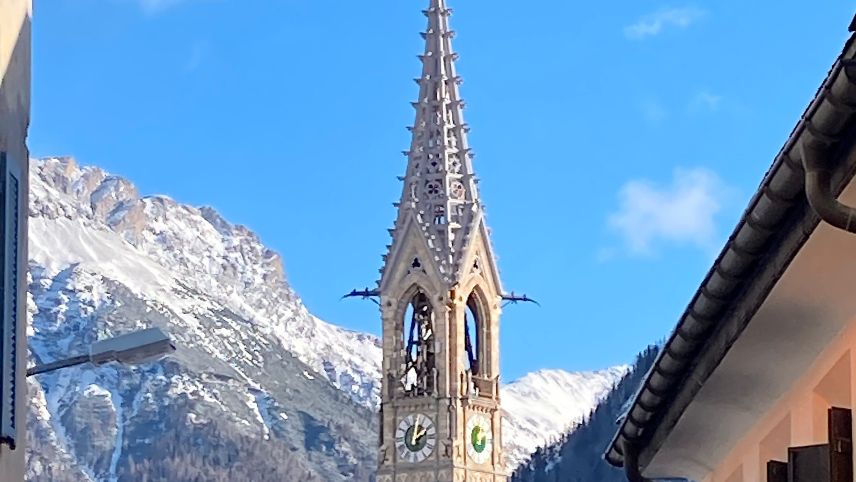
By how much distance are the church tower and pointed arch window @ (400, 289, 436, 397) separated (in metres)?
0.03

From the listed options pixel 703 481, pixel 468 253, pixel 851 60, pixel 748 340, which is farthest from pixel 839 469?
pixel 468 253

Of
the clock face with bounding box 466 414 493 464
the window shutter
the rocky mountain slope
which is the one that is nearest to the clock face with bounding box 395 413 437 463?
the clock face with bounding box 466 414 493 464

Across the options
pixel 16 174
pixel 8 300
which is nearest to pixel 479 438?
pixel 16 174

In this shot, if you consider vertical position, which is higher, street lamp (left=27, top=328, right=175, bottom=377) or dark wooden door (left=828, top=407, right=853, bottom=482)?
street lamp (left=27, top=328, right=175, bottom=377)

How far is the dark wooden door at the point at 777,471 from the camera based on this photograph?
1545 centimetres

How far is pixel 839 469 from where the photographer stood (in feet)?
45.1

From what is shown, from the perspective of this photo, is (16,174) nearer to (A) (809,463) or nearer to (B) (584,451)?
(A) (809,463)

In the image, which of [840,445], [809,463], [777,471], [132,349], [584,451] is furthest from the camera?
[584,451]

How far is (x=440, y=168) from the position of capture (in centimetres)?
8162

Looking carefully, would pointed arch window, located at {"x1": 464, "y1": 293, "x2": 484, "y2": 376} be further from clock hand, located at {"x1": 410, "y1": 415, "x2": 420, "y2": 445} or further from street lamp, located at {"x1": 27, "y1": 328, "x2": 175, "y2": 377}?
street lamp, located at {"x1": 27, "y1": 328, "x2": 175, "y2": 377}

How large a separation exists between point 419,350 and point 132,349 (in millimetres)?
61744

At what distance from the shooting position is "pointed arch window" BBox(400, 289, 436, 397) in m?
80.5

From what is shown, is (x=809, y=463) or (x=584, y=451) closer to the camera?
(x=809, y=463)

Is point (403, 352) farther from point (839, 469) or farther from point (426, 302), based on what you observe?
point (839, 469)
